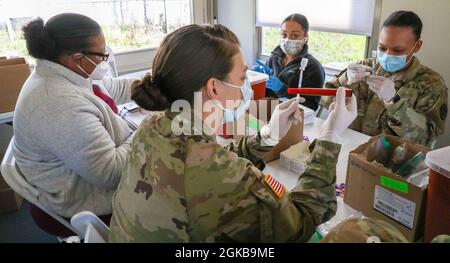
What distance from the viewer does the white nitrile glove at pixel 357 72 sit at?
1846 mm

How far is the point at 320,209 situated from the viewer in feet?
3.04


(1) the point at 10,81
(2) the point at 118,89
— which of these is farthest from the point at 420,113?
(1) the point at 10,81

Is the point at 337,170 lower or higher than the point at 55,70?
lower

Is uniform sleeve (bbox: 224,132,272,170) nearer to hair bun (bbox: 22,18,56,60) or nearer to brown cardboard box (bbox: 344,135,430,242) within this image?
brown cardboard box (bbox: 344,135,430,242)

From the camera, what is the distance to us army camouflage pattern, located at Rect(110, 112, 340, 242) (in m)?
0.81

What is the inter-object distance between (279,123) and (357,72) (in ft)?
2.50

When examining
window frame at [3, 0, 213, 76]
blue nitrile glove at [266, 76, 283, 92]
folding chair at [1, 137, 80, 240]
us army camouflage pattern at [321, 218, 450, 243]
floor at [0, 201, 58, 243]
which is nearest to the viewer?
us army camouflage pattern at [321, 218, 450, 243]

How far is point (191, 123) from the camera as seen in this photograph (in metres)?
0.89

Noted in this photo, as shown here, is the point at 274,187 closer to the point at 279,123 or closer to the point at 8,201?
the point at 279,123

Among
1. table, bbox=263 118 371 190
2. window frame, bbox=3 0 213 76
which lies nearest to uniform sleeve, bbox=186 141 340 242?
table, bbox=263 118 371 190

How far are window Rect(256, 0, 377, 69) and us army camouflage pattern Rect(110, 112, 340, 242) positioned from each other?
200 centimetres
